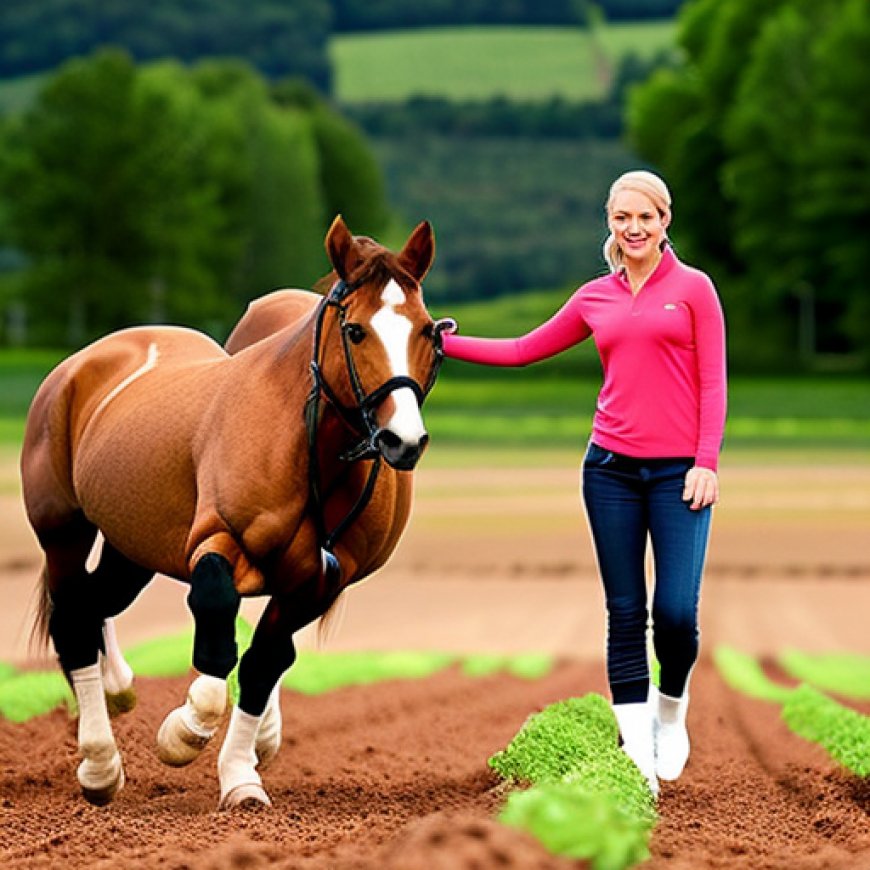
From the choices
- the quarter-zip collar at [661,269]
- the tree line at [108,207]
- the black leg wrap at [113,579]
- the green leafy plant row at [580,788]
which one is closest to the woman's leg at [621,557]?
the green leafy plant row at [580,788]

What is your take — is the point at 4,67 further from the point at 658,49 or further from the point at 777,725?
the point at 777,725

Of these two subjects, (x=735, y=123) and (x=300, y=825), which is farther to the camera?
(x=735, y=123)

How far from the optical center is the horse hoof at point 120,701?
303 inches

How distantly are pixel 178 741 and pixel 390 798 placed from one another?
3.81 ft

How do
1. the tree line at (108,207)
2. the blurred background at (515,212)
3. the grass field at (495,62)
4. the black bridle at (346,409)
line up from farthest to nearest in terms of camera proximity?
the grass field at (495,62) < the tree line at (108,207) < the blurred background at (515,212) < the black bridle at (346,409)

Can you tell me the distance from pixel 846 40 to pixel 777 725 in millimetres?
46165

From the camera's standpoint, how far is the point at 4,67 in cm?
14738

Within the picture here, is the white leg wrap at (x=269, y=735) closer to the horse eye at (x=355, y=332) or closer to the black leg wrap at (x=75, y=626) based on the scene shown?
the black leg wrap at (x=75, y=626)

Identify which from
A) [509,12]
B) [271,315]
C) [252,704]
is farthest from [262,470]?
[509,12]

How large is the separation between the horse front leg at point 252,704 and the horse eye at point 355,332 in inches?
40.2

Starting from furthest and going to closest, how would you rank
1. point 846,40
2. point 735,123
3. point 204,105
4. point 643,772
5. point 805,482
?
point 204,105, point 735,123, point 846,40, point 805,482, point 643,772

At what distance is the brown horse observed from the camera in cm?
588

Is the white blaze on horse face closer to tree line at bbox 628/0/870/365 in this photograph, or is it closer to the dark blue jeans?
the dark blue jeans

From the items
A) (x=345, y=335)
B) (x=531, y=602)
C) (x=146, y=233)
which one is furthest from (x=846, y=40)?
(x=345, y=335)
